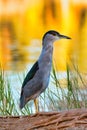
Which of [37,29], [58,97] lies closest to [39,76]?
[58,97]

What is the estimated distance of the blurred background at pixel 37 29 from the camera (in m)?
12.9

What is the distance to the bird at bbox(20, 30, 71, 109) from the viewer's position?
18.5 feet

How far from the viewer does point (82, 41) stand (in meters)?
16.3

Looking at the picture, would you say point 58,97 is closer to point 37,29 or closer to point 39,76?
point 39,76

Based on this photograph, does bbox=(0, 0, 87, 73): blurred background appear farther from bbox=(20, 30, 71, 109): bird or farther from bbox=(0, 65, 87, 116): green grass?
bbox=(20, 30, 71, 109): bird

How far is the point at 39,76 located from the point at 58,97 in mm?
413

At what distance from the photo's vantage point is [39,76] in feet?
18.7

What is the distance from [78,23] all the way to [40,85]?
52.6ft

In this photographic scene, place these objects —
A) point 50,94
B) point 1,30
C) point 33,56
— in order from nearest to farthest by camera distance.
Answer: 1. point 50,94
2. point 33,56
3. point 1,30

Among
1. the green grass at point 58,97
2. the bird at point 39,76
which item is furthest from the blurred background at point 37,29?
the bird at point 39,76

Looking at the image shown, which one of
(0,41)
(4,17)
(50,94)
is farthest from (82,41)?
(50,94)

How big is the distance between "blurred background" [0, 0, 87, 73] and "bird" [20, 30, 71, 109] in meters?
3.31

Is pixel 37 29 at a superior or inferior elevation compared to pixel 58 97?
superior

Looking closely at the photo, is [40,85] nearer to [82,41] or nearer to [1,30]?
[82,41]
